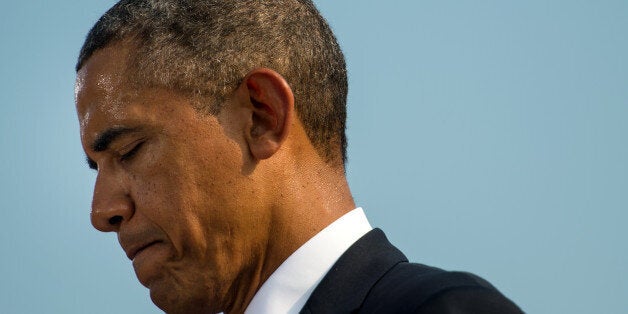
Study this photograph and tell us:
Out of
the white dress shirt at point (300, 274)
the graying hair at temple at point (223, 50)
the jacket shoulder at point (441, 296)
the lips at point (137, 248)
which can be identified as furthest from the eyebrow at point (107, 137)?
the jacket shoulder at point (441, 296)

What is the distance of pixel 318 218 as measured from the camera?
2.44 metres

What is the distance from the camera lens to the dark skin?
7.81 ft

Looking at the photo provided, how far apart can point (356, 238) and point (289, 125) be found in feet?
1.05

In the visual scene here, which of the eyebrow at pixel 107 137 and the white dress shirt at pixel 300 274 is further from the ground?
the eyebrow at pixel 107 137

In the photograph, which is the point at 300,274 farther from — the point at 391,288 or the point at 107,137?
the point at 107,137

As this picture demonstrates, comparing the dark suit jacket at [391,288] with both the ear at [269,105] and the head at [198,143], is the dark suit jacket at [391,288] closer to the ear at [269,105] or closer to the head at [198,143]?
the head at [198,143]

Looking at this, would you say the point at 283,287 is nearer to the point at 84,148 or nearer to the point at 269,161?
the point at 269,161

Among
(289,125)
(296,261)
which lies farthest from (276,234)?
(289,125)

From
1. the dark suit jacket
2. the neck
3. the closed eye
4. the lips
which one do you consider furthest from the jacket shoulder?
the closed eye

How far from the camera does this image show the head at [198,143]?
2.38 m

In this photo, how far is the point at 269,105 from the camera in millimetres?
2441

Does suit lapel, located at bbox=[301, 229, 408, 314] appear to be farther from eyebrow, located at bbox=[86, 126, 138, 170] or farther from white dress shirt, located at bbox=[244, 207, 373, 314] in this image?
eyebrow, located at bbox=[86, 126, 138, 170]

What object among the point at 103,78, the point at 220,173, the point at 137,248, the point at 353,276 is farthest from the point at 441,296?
the point at 103,78

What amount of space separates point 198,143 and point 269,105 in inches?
7.9
